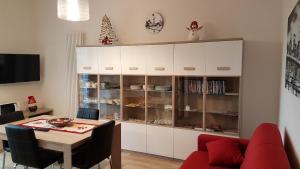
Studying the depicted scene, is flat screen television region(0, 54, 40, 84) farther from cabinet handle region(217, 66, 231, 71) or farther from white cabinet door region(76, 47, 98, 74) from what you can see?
cabinet handle region(217, 66, 231, 71)

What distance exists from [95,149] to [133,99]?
5.70 feet

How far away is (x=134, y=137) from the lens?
4102mm

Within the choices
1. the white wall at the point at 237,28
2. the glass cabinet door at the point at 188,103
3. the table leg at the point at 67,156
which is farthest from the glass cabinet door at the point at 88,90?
the table leg at the point at 67,156

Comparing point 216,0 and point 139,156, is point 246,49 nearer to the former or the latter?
point 216,0

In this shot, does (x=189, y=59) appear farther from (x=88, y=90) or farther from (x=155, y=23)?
(x=88, y=90)

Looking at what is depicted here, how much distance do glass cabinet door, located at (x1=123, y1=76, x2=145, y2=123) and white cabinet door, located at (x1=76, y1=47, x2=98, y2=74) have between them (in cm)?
62

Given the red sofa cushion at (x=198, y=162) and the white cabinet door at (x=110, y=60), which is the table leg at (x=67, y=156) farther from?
the white cabinet door at (x=110, y=60)

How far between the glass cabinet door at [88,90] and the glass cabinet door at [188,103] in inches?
63.2

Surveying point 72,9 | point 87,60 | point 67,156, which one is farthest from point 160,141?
point 72,9

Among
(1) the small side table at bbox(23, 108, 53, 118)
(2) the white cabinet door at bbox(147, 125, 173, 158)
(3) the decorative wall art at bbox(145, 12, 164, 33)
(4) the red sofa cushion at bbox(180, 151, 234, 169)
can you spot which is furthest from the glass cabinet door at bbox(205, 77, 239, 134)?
(1) the small side table at bbox(23, 108, 53, 118)

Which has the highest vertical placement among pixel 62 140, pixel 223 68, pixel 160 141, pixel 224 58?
pixel 224 58

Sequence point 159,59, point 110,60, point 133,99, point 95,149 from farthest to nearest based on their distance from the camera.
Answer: point 133,99, point 110,60, point 159,59, point 95,149

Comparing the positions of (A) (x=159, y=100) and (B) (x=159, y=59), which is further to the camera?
(A) (x=159, y=100)

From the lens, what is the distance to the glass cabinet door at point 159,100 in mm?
3996
